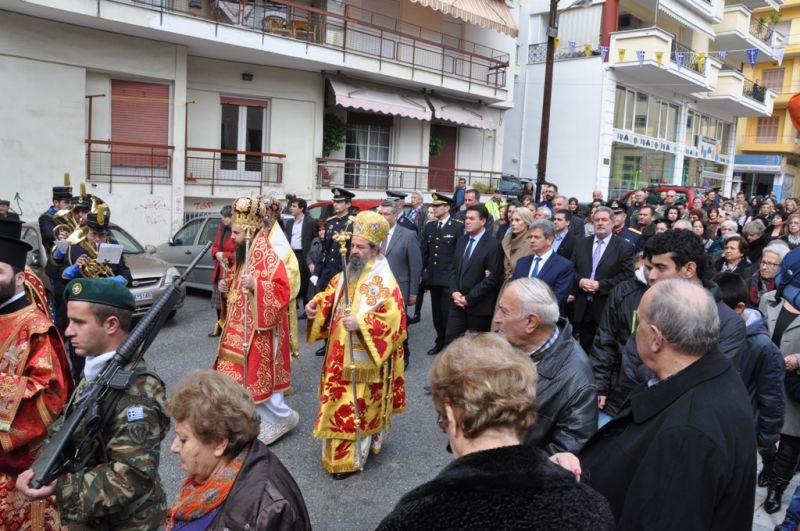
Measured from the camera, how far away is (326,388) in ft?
16.5

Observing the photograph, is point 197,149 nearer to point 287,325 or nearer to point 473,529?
point 287,325

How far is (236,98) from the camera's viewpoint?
17.2 m

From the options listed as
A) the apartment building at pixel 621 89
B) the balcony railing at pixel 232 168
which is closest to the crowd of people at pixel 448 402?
the balcony railing at pixel 232 168

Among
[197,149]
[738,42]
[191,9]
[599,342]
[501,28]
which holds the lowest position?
[599,342]

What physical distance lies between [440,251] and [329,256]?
4.92 feet

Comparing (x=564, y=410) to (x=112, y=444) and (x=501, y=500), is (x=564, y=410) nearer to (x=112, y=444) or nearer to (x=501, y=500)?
(x=501, y=500)

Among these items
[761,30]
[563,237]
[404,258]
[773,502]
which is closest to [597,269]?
[563,237]

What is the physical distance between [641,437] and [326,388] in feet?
10.3

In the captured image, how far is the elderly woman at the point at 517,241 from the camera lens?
7441 millimetres

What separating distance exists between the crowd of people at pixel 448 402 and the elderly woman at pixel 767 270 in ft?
2.46

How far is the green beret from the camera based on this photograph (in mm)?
2779

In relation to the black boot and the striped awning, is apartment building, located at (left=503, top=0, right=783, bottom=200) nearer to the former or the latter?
the striped awning

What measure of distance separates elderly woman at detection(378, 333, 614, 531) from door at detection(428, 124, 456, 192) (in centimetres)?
2034

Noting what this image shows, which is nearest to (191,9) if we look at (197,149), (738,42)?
(197,149)
